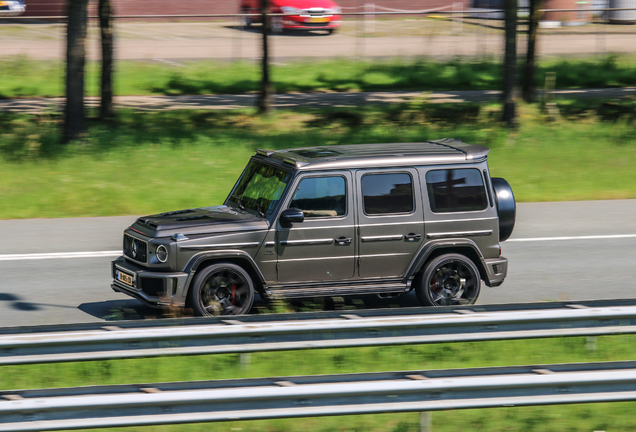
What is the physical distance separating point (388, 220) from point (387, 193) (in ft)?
0.92

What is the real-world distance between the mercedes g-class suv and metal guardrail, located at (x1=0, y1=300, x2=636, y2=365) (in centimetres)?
194

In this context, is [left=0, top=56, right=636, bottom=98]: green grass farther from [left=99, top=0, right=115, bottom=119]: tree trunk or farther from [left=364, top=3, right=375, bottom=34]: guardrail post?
[left=364, top=3, right=375, bottom=34]: guardrail post

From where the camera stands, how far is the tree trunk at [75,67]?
59.2 ft

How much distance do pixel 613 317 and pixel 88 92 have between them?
20.9m

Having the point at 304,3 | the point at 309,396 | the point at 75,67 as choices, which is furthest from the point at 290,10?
the point at 309,396

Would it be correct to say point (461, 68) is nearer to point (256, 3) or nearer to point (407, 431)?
point (256, 3)

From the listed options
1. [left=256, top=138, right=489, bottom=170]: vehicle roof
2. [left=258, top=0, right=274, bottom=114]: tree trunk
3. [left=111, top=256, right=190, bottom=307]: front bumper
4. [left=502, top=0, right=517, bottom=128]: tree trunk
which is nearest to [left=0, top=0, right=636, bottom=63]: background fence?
[left=502, top=0, right=517, bottom=128]: tree trunk

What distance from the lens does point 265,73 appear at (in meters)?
21.1

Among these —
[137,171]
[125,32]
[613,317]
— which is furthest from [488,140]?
[125,32]

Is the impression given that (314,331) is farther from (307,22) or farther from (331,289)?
(307,22)

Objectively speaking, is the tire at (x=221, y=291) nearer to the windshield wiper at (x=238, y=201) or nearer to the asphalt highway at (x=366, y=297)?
the asphalt highway at (x=366, y=297)

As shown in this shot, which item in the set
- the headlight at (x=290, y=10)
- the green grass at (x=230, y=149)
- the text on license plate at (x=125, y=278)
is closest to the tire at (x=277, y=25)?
the headlight at (x=290, y=10)

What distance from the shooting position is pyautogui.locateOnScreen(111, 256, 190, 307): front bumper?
8102 millimetres

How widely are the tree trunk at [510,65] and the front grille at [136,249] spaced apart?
13494mm
